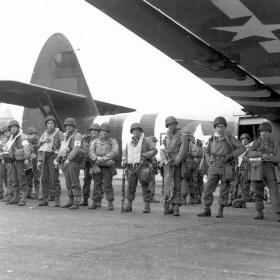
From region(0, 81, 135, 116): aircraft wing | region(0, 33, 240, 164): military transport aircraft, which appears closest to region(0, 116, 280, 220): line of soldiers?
region(0, 81, 135, 116): aircraft wing

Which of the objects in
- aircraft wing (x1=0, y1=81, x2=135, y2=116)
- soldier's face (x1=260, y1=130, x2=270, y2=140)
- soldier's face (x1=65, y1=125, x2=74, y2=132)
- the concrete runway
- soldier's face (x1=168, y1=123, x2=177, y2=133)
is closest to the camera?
the concrete runway

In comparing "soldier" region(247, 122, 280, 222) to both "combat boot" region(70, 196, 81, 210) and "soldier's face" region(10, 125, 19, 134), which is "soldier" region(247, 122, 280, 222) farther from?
"soldier's face" region(10, 125, 19, 134)

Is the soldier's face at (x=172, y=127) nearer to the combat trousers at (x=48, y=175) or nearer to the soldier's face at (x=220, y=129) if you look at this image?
the soldier's face at (x=220, y=129)

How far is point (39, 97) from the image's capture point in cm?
1688

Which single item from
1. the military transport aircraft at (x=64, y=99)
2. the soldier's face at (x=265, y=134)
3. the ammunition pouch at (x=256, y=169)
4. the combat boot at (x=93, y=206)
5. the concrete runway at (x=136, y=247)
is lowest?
the concrete runway at (x=136, y=247)

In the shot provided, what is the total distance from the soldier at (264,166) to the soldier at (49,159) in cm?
420

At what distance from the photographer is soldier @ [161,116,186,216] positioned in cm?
866

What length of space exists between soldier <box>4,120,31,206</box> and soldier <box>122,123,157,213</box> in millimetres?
2398

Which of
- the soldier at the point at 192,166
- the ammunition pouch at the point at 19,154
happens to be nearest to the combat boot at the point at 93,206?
the ammunition pouch at the point at 19,154

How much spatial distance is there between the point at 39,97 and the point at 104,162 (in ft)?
26.4

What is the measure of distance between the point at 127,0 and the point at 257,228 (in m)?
4.26

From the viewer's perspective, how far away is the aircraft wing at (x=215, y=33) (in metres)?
4.44

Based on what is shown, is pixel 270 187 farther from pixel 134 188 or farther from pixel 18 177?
pixel 18 177

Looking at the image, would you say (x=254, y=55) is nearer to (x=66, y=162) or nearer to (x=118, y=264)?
(x=118, y=264)
